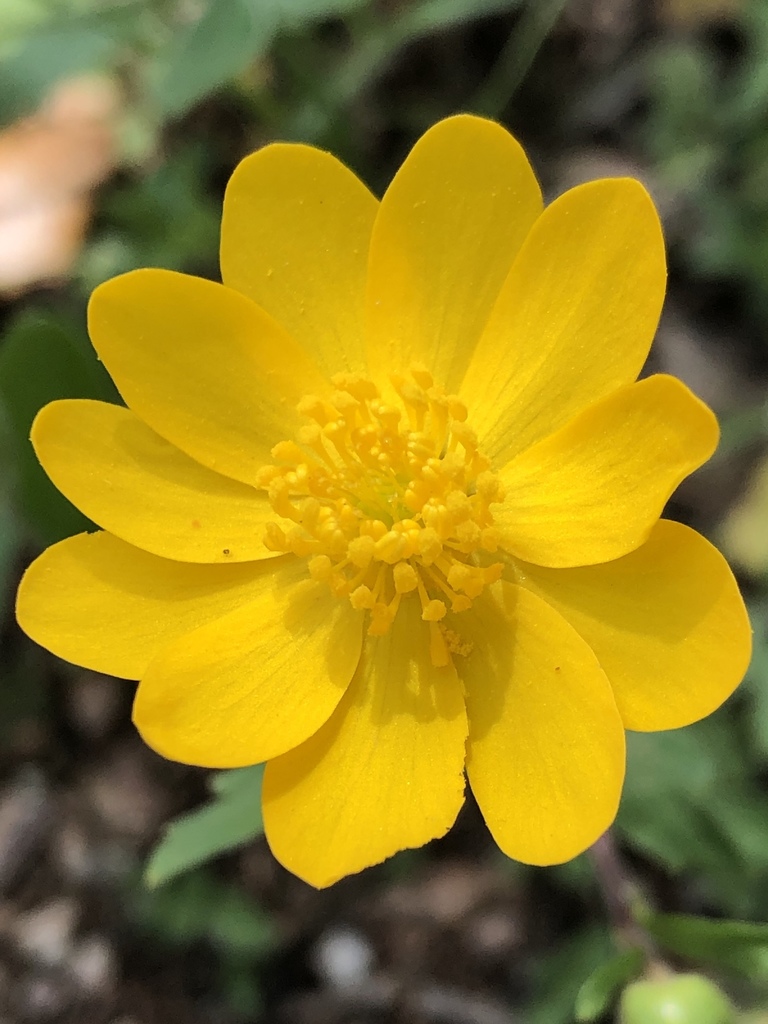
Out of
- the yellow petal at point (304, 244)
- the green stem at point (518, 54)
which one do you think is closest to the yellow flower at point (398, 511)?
the yellow petal at point (304, 244)

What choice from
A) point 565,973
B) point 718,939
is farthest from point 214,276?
point 718,939

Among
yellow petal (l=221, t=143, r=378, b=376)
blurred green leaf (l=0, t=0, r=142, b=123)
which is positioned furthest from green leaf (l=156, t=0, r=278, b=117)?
yellow petal (l=221, t=143, r=378, b=376)

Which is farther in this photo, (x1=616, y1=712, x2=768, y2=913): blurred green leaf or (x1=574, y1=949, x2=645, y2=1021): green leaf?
(x1=616, y1=712, x2=768, y2=913): blurred green leaf

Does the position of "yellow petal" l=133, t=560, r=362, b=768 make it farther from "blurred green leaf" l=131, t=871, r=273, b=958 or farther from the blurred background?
"blurred green leaf" l=131, t=871, r=273, b=958

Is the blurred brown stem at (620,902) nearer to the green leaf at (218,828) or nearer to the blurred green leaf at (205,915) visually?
the green leaf at (218,828)

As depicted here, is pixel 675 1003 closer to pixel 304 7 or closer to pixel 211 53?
pixel 211 53
